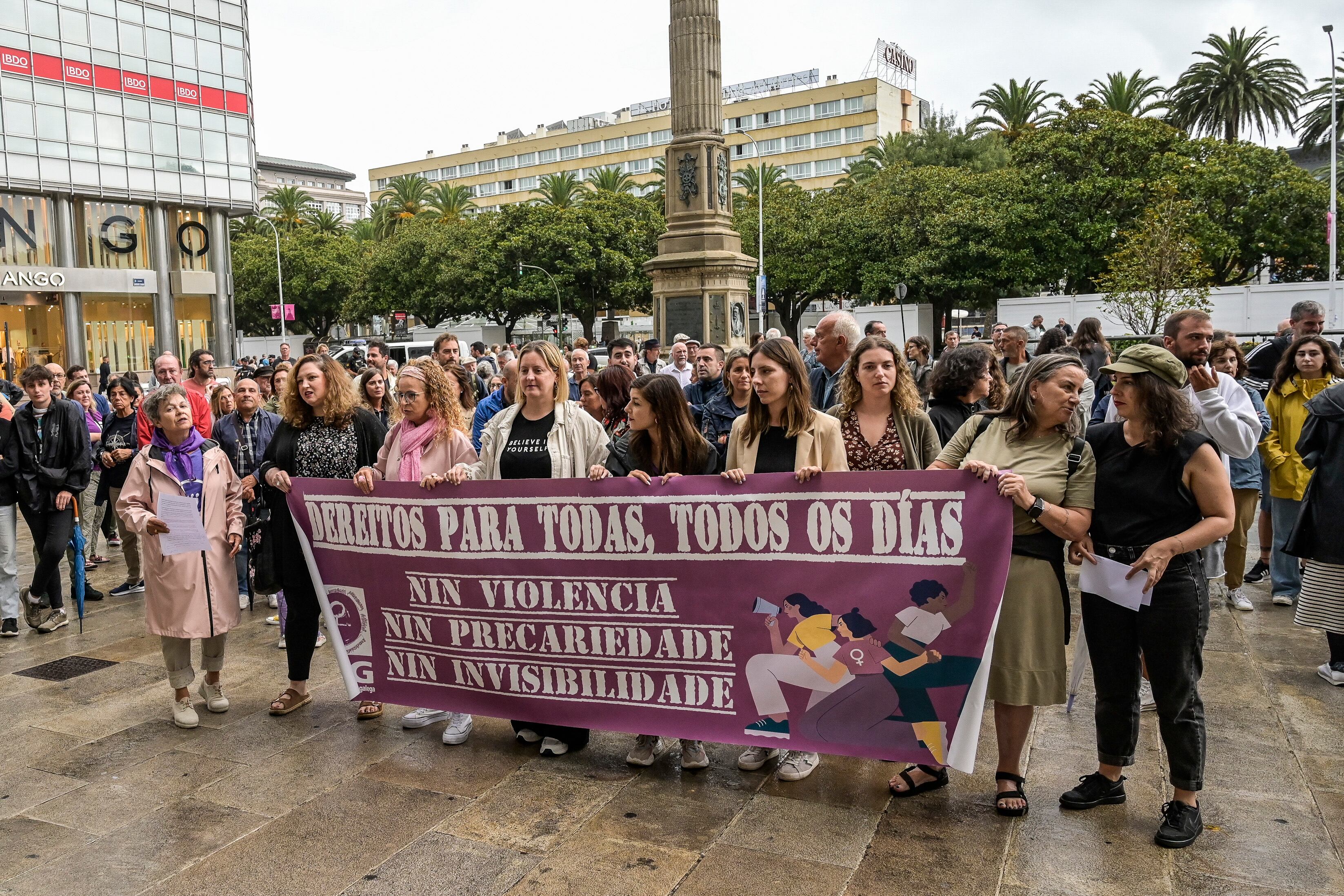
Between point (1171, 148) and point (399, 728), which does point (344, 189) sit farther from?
point (399, 728)

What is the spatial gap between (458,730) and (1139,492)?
3238 millimetres

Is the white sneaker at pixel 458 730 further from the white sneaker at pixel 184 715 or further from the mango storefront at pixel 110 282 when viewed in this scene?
the mango storefront at pixel 110 282

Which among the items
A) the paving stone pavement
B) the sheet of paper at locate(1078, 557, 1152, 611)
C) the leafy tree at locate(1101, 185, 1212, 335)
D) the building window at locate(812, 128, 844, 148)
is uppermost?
the building window at locate(812, 128, 844, 148)

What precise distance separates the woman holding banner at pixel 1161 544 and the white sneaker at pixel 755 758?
147 centimetres

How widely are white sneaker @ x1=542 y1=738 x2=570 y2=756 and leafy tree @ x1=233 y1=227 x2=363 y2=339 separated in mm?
57230

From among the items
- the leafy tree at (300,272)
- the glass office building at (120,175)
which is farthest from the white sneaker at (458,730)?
the leafy tree at (300,272)

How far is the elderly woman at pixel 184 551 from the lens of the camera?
511 cm

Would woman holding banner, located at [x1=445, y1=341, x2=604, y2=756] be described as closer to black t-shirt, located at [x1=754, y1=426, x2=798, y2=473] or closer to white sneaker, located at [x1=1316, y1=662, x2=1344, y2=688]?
black t-shirt, located at [x1=754, y1=426, x2=798, y2=473]

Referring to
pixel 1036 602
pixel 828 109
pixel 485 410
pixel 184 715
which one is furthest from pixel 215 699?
pixel 828 109

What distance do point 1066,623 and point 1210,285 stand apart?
34229mm

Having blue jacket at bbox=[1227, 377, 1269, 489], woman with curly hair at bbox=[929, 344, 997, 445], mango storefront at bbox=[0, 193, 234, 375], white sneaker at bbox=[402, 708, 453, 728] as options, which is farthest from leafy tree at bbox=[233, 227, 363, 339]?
woman with curly hair at bbox=[929, 344, 997, 445]

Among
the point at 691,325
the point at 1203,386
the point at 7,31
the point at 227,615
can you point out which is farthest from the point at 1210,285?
the point at 7,31

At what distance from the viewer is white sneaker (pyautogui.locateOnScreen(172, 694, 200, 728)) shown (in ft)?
16.9

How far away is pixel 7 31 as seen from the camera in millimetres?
32438
